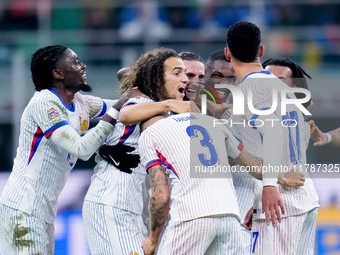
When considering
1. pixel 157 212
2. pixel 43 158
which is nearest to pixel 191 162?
pixel 157 212

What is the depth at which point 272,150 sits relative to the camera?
495 cm

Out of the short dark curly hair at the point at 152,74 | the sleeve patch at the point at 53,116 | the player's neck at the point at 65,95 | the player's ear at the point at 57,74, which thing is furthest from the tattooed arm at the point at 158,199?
the player's ear at the point at 57,74

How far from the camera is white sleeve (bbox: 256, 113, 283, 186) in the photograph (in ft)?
16.1

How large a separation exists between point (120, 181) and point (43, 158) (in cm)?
67

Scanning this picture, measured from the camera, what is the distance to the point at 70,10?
12.5 m

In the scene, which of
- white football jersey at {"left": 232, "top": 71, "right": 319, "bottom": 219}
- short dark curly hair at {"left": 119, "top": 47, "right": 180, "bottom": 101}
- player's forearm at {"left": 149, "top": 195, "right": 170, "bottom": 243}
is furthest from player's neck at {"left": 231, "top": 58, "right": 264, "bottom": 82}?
player's forearm at {"left": 149, "top": 195, "right": 170, "bottom": 243}

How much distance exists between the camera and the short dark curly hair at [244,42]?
17.4 ft

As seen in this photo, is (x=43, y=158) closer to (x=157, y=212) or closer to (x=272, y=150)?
(x=157, y=212)

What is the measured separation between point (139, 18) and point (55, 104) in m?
7.50

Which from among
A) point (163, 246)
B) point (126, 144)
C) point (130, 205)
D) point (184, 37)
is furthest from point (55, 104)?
point (184, 37)

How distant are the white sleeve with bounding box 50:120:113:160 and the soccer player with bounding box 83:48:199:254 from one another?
0.15m

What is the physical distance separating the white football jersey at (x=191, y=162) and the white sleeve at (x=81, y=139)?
0.67 metres

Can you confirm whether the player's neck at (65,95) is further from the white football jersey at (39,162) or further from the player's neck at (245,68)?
the player's neck at (245,68)

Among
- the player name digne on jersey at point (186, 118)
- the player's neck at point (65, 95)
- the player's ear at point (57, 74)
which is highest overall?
the player's ear at point (57, 74)
